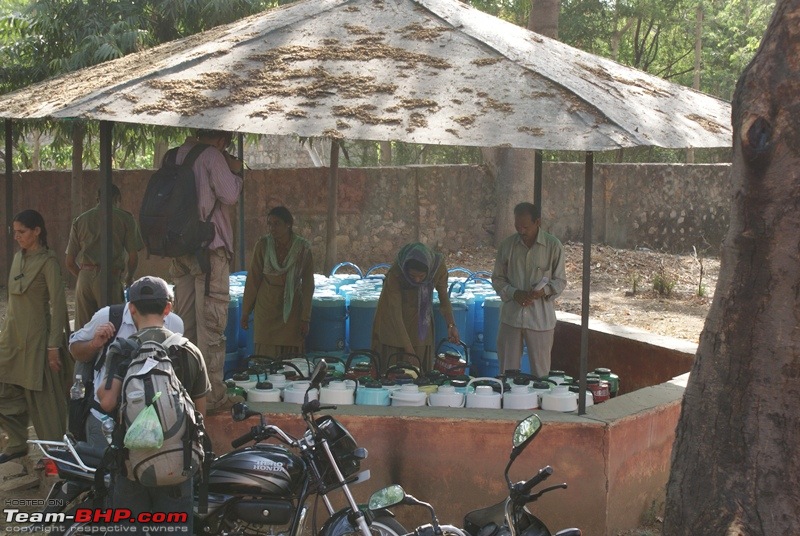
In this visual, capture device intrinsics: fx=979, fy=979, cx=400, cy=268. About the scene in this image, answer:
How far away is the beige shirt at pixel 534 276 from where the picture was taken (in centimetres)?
750

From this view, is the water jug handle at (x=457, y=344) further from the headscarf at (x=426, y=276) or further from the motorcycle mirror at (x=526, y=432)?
the motorcycle mirror at (x=526, y=432)

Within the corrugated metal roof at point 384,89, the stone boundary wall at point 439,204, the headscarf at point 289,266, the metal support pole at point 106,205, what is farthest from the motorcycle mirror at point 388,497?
the stone boundary wall at point 439,204

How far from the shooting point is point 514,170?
52.3 ft

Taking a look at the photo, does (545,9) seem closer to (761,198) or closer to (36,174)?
(36,174)

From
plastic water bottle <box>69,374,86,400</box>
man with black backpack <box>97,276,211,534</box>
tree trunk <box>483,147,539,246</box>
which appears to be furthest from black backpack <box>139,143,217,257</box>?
tree trunk <box>483,147,539,246</box>

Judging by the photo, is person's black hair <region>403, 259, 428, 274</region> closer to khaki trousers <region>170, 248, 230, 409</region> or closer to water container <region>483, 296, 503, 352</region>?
water container <region>483, 296, 503, 352</region>

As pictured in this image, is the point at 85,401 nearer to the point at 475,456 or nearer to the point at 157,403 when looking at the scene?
the point at 157,403

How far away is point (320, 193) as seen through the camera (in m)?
15.7

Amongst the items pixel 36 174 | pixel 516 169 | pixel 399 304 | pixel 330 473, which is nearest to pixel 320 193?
pixel 516 169

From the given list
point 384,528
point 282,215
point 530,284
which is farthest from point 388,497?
point 282,215

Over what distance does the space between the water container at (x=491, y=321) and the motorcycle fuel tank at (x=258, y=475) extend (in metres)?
4.16

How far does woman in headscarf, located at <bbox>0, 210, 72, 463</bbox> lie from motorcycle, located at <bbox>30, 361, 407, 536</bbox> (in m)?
2.05

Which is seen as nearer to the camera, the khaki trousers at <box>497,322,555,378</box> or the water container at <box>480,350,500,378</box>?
the khaki trousers at <box>497,322,555,378</box>

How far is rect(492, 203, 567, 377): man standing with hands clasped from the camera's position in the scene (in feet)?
24.5
